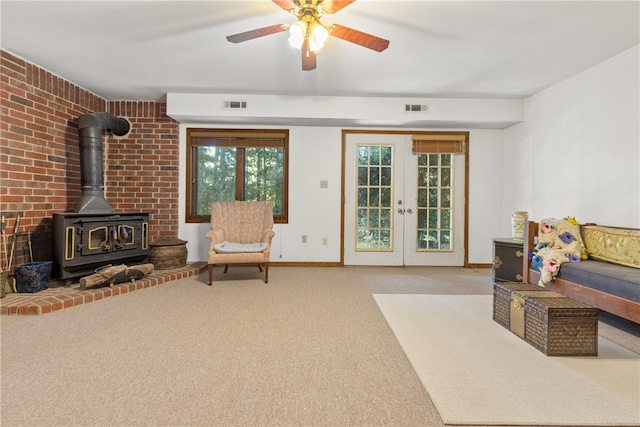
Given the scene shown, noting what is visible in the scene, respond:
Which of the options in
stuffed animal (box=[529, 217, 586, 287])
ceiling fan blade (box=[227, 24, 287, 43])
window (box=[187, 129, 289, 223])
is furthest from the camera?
window (box=[187, 129, 289, 223])

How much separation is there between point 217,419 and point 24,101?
3733mm

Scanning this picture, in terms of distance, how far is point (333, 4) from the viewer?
190 centimetres

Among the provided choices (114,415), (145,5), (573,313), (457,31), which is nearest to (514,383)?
(573,313)

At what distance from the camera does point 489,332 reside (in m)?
2.22

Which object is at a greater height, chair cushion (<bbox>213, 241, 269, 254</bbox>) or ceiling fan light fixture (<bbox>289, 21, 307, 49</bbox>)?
ceiling fan light fixture (<bbox>289, 21, 307, 49</bbox>)

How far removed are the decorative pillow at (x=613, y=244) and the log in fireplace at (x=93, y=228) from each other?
474cm

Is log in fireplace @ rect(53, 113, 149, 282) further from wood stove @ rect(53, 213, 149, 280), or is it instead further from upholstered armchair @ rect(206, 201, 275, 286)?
upholstered armchair @ rect(206, 201, 275, 286)

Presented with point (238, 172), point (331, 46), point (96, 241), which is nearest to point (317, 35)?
point (331, 46)

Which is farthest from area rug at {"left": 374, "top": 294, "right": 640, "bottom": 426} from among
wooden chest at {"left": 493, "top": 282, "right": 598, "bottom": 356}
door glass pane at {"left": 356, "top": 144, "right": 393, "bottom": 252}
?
door glass pane at {"left": 356, "top": 144, "right": 393, "bottom": 252}

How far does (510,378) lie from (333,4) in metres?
2.33

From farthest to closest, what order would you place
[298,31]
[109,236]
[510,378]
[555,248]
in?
[109,236], [555,248], [298,31], [510,378]

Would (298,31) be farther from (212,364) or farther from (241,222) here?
(241,222)

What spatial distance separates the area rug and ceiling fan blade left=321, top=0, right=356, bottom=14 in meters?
2.14

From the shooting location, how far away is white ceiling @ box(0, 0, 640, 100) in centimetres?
229
